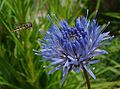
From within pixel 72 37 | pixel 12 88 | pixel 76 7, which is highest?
pixel 76 7

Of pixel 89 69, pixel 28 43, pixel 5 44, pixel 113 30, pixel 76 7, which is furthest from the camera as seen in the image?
pixel 113 30

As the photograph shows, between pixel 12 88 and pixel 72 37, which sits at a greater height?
pixel 72 37

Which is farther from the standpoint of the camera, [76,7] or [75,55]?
[76,7]

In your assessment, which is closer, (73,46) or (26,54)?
(73,46)

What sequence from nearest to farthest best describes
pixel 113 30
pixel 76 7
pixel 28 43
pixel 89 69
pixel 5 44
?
1. pixel 89 69
2. pixel 28 43
3. pixel 5 44
4. pixel 76 7
5. pixel 113 30

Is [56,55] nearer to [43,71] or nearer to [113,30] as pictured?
[43,71]

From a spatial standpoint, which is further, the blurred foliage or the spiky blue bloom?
the blurred foliage

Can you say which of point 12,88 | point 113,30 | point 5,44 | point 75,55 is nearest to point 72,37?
point 75,55

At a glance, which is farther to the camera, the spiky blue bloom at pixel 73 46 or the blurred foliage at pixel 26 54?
the blurred foliage at pixel 26 54
